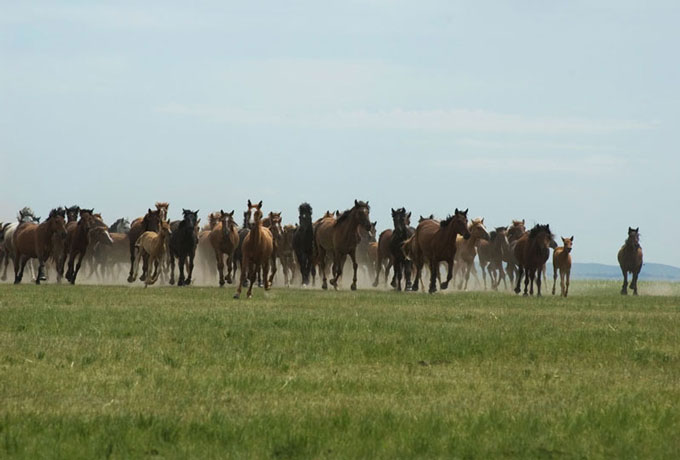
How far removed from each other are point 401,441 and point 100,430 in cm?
255

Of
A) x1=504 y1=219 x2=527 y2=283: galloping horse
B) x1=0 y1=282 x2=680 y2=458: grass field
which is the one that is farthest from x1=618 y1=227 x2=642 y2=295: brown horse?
x1=0 y1=282 x2=680 y2=458: grass field

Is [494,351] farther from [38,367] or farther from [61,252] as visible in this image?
[61,252]

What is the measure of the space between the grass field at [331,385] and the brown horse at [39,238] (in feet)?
65.5

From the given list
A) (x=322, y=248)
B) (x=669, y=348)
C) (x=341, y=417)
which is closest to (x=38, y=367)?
(x=341, y=417)

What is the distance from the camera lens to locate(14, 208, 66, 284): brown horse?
43.2 meters

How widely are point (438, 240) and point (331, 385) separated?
2694cm

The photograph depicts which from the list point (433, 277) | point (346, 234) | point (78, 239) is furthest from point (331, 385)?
point (78, 239)

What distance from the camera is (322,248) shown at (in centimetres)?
4569

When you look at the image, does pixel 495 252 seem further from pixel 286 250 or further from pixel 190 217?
pixel 190 217

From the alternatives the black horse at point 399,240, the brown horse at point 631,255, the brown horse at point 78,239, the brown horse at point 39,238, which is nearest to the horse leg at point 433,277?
the black horse at point 399,240

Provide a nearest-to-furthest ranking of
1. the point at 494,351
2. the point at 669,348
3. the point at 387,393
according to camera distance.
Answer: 1. the point at 387,393
2. the point at 494,351
3. the point at 669,348

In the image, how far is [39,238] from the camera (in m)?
43.8

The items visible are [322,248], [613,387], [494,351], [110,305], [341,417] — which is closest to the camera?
[341,417]

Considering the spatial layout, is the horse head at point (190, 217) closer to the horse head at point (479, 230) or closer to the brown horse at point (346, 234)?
the brown horse at point (346, 234)
